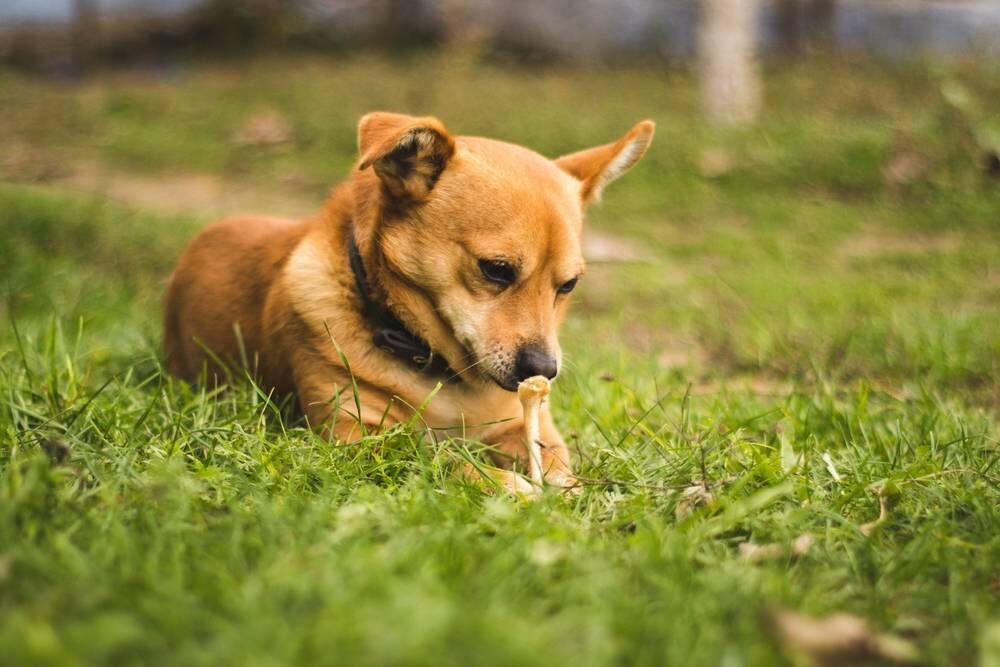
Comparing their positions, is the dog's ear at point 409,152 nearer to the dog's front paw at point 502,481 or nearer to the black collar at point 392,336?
the black collar at point 392,336

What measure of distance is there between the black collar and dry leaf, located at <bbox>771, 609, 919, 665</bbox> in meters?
1.53

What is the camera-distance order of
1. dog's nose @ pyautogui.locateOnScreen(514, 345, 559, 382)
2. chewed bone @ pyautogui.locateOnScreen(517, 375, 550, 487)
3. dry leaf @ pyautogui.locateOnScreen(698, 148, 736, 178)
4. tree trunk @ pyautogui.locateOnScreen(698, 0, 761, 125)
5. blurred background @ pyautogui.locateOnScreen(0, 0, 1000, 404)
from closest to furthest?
chewed bone @ pyautogui.locateOnScreen(517, 375, 550, 487) → dog's nose @ pyautogui.locateOnScreen(514, 345, 559, 382) → blurred background @ pyautogui.locateOnScreen(0, 0, 1000, 404) → dry leaf @ pyautogui.locateOnScreen(698, 148, 736, 178) → tree trunk @ pyautogui.locateOnScreen(698, 0, 761, 125)

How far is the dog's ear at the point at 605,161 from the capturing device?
3.45 metres

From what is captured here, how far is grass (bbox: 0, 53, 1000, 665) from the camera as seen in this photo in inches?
64.1

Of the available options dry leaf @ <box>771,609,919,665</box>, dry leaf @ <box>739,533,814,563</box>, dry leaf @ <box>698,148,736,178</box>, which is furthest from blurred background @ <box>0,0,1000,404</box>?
dry leaf @ <box>771,609,919,665</box>

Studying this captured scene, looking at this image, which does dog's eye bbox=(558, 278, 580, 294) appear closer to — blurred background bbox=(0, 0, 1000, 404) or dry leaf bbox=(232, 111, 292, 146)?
blurred background bbox=(0, 0, 1000, 404)

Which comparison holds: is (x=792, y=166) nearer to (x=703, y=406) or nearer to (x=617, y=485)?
(x=703, y=406)

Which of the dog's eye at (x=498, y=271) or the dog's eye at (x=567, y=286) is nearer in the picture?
the dog's eye at (x=498, y=271)

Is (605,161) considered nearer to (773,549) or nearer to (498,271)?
(498,271)

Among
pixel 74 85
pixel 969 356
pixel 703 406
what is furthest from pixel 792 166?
pixel 74 85

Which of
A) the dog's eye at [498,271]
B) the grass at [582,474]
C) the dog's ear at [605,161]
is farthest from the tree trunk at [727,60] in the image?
the dog's eye at [498,271]

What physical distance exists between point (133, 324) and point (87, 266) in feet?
3.49

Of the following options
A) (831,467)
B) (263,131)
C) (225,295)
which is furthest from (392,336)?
(263,131)

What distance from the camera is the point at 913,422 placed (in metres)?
3.00
